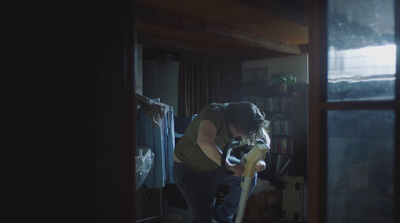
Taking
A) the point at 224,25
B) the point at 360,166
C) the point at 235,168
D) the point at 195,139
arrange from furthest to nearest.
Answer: the point at 224,25 < the point at 195,139 < the point at 235,168 < the point at 360,166

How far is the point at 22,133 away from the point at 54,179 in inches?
7.1

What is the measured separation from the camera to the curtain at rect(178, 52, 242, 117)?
504 centimetres

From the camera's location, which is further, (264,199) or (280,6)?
(264,199)

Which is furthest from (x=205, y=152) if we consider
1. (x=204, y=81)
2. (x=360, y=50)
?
(x=204, y=81)

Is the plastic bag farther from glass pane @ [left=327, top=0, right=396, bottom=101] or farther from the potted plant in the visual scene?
the potted plant

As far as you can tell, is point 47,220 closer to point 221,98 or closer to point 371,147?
point 371,147

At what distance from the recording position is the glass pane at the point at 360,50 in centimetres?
106

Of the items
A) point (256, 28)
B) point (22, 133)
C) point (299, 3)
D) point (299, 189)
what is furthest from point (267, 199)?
point (22, 133)

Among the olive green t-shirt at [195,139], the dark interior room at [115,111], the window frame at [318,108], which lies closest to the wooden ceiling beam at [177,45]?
the olive green t-shirt at [195,139]

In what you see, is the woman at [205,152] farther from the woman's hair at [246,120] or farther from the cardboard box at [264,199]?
the cardboard box at [264,199]

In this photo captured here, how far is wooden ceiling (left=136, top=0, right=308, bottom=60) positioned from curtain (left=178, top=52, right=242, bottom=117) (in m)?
0.17

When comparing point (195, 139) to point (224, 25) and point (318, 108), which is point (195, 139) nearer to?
point (318, 108)

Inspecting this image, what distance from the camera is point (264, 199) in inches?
141

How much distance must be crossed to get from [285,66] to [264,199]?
2426 mm
